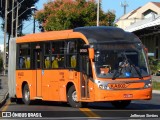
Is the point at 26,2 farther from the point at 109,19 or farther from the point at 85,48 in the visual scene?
the point at 85,48

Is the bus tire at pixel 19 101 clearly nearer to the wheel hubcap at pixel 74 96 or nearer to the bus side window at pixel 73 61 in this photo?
the wheel hubcap at pixel 74 96

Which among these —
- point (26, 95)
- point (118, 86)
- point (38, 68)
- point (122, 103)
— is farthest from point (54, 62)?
point (118, 86)

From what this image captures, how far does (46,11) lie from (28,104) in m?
40.6

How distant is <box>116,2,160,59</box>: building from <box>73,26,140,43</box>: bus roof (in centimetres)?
2344

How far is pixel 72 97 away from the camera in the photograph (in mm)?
21312

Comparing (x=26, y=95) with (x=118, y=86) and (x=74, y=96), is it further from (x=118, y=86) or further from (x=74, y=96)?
(x=118, y=86)

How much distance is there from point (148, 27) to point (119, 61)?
2868 cm

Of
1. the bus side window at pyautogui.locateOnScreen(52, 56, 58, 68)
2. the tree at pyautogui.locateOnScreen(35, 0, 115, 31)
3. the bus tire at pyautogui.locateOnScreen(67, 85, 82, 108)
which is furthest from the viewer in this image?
the tree at pyautogui.locateOnScreen(35, 0, 115, 31)

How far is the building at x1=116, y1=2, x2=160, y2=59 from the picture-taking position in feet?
163

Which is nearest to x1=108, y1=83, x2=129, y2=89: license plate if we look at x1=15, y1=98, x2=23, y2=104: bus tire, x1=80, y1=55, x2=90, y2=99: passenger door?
x1=80, y1=55, x2=90, y2=99: passenger door

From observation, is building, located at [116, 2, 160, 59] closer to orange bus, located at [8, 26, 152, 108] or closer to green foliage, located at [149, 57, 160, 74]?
green foliage, located at [149, 57, 160, 74]

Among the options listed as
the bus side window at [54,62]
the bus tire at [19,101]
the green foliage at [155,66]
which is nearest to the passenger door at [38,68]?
the bus side window at [54,62]

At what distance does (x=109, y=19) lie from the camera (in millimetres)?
59344

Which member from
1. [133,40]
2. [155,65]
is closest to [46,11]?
[155,65]
